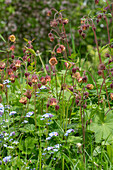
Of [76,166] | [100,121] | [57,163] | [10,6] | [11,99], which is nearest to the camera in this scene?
[76,166]

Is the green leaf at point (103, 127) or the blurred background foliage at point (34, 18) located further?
the blurred background foliage at point (34, 18)

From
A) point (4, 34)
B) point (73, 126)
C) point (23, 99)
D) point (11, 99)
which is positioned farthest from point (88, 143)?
point (4, 34)

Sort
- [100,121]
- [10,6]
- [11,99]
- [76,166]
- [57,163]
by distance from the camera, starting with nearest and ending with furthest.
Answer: [76,166]
[57,163]
[100,121]
[11,99]
[10,6]

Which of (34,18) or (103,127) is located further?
(34,18)

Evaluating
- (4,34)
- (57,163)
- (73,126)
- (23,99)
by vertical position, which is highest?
(4,34)

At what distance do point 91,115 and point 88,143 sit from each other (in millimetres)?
223

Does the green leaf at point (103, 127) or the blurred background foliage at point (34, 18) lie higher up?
the blurred background foliage at point (34, 18)

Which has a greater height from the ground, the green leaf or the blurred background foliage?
the blurred background foliage

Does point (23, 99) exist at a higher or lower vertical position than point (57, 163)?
higher

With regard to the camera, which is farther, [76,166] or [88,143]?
[88,143]

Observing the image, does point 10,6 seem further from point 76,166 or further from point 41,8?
point 76,166

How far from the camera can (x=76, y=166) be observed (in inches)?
68.2

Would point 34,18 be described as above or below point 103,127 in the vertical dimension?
above

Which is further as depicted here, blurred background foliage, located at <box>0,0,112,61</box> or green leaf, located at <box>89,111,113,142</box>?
blurred background foliage, located at <box>0,0,112,61</box>
